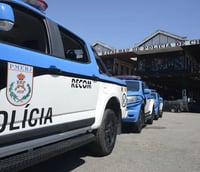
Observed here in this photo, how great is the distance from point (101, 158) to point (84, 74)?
1.93m

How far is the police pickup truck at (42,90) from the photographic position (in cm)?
258

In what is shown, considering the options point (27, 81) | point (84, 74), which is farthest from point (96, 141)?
point (27, 81)

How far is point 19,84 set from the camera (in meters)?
2.69

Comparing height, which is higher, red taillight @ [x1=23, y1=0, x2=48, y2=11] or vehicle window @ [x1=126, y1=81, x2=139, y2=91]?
red taillight @ [x1=23, y1=0, x2=48, y2=11]

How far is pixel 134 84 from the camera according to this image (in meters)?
9.78

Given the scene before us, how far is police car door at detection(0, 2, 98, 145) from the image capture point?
2576 mm

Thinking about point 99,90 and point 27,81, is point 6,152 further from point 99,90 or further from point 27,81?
point 99,90

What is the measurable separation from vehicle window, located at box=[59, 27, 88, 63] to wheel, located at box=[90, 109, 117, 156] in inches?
47.5

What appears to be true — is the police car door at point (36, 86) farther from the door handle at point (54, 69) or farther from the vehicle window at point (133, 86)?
the vehicle window at point (133, 86)

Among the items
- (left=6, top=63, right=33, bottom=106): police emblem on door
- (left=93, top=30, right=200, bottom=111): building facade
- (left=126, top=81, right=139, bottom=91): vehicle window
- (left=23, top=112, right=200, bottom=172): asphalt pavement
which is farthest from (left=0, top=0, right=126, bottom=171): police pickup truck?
(left=93, top=30, right=200, bottom=111): building facade

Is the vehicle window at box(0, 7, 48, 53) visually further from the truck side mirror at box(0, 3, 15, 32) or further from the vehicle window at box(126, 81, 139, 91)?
the vehicle window at box(126, 81, 139, 91)

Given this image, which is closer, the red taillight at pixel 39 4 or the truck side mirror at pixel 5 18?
the truck side mirror at pixel 5 18

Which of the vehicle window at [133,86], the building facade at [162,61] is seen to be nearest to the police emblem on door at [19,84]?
the vehicle window at [133,86]

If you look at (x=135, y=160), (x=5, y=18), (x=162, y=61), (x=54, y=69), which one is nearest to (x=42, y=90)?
(x=54, y=69)
